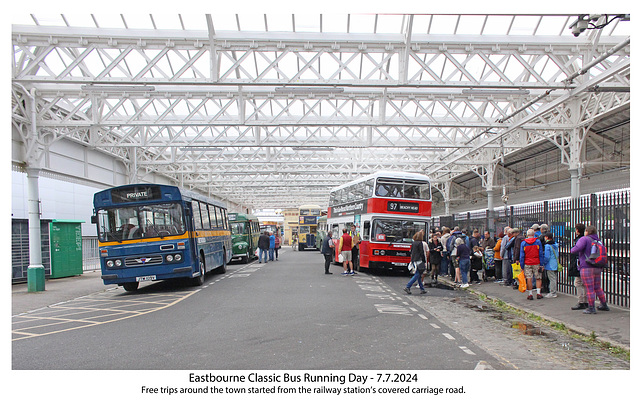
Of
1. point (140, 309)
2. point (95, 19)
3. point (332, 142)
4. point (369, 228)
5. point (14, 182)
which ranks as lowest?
point (140, 309)

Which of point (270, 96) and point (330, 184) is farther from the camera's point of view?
point (330, 184)

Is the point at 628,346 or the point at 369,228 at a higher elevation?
the point at 369,228

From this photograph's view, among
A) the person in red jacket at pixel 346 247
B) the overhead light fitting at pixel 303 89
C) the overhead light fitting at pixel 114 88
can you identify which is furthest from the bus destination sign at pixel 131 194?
the person in red jacket at pixel 346 247

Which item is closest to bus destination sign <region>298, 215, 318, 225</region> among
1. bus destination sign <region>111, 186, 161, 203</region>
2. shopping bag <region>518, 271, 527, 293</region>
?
bus destination sign <region>111, 186, 161, 203</region>

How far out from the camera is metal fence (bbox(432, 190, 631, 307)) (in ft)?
33.4

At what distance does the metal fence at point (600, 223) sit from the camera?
10188mm

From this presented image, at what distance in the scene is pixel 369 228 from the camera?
63.0ft

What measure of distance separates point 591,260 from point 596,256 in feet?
0.37

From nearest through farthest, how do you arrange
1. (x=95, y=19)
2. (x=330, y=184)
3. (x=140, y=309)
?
(x=140, y=309) → (x=95, y=19) → (x=330, y=184)

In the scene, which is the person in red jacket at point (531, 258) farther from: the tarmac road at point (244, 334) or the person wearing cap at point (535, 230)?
the tarmac road at point (244, 334)

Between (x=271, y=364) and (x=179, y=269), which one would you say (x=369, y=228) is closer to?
(x=179, y=269)
